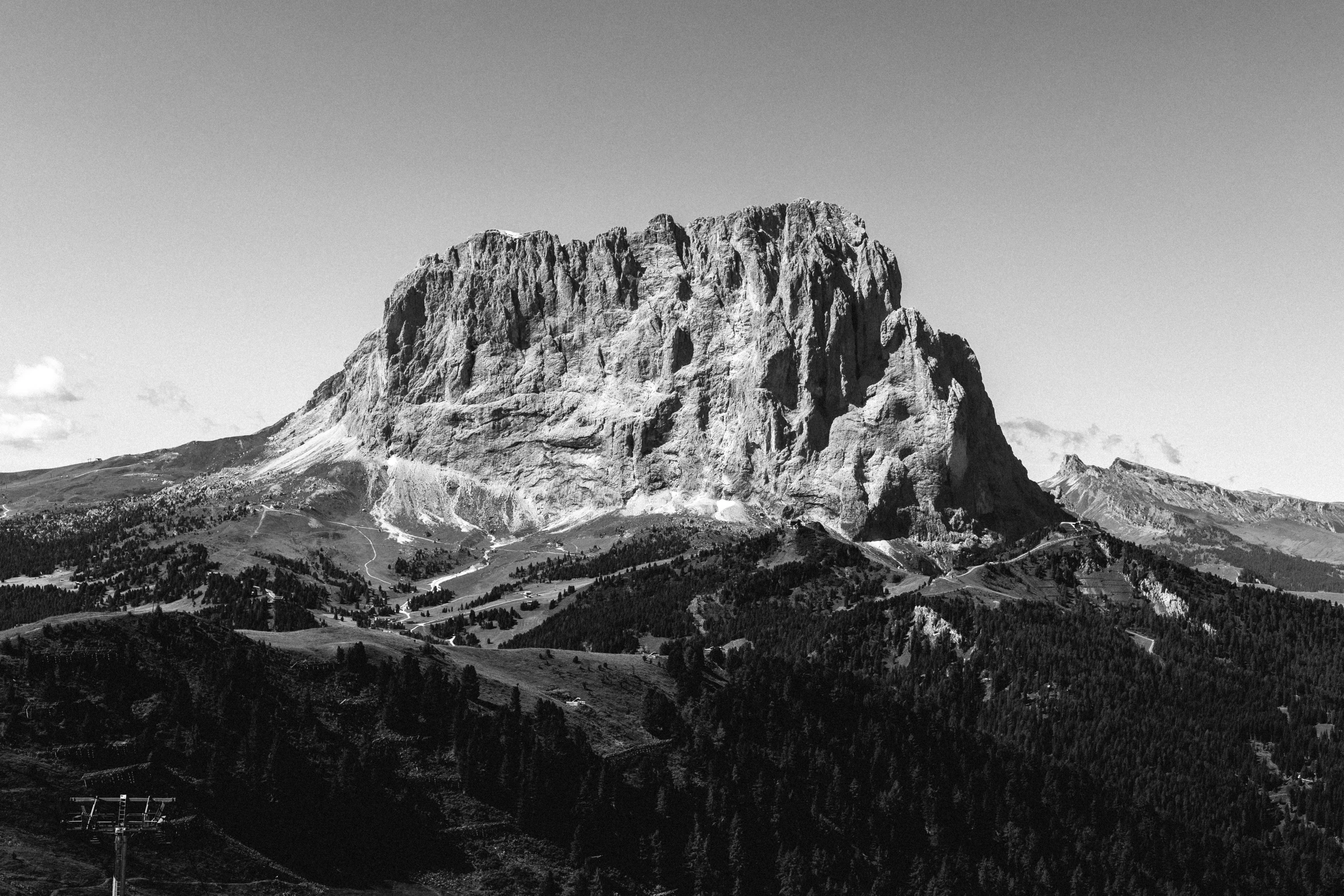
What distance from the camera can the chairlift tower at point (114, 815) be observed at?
285 feet

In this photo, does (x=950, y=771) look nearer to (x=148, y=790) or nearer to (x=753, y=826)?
(x=753, y=826)

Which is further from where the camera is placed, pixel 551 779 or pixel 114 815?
pixel 551 779

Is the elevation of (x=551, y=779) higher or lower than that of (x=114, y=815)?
lower

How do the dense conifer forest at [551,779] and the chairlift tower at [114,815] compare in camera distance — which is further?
the dense conifer forest at [551,779]

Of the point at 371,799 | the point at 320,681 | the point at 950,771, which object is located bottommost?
the point at 950,771

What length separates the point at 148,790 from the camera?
10044cm

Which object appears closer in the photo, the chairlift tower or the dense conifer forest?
the chairlift tower

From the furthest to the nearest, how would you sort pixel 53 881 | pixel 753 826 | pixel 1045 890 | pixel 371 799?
1. pixel 1045 890
2. pixel 753 826
3. pixel 371 799
4. pixel 53 881

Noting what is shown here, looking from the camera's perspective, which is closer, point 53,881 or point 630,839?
point 53,881

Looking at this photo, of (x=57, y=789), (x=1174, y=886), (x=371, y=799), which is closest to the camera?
(x=57, y=789)

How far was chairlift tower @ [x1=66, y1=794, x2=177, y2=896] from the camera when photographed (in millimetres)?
86875

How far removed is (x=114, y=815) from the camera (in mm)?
94188

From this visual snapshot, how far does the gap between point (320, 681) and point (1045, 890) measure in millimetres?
104308

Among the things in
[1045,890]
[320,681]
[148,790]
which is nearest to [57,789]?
[148,790]
